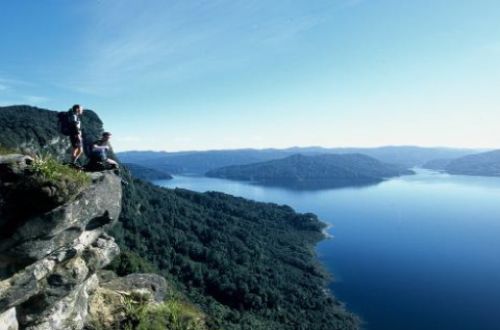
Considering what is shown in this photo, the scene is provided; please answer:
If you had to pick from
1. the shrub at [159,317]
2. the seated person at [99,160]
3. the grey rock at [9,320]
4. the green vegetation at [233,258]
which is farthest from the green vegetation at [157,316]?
the green vegetation at [233,258]

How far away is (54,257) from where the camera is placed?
8750 mm

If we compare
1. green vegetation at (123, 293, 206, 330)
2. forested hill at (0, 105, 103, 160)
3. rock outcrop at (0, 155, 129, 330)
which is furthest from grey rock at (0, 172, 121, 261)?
forested hill at (0, 105, 103, 160)

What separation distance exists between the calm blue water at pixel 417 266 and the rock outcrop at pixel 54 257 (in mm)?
68844

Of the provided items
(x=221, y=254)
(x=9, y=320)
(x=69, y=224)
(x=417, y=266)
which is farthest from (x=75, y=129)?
(x=417, y=266)

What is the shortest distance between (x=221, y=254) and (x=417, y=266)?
4937cm

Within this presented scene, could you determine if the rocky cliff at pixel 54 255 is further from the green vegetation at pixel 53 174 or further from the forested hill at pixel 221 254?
the forested hill at pixel 221 254

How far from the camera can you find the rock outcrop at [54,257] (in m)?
7.48

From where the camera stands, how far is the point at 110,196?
391 inches

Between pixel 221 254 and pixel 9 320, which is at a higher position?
pixel 9 320

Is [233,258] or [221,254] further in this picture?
[233,258]

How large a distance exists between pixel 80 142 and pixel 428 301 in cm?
8276

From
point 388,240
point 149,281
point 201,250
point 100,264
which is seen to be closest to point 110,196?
point 100,264

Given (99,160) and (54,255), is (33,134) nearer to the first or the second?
(99,160)

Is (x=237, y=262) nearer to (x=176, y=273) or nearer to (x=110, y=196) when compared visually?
(x=176, y=273)
